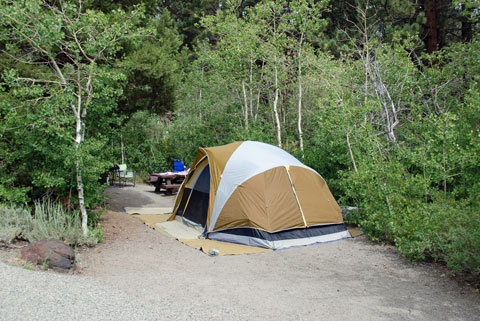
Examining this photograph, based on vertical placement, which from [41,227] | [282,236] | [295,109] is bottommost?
[282,236]

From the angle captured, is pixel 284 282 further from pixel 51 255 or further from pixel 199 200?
pixel 199 200

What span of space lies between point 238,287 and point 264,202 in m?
2.30

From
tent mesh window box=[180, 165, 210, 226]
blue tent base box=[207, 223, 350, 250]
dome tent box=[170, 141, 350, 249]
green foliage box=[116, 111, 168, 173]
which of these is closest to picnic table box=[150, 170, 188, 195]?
green foliage box=[116, 111, 168, 173]

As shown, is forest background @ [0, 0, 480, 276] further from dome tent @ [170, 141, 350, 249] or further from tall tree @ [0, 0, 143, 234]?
dome tent @ [170, 141, 350, 249]

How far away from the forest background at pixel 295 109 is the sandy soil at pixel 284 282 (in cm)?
48

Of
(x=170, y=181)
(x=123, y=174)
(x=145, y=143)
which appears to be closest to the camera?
(x=170, y=181)

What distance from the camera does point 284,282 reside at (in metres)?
4.91

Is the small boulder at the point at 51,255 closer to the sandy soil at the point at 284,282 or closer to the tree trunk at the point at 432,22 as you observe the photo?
the sandy soil at the point at 284,282

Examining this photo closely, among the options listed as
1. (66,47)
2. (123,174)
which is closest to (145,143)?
(123,174)

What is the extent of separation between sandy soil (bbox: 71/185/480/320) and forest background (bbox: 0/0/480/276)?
0.48 m

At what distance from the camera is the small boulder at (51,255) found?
4973 millimetres

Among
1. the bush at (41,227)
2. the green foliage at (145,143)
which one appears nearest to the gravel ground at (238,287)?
the bush at (41,227)

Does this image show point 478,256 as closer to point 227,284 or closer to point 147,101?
point 227,284

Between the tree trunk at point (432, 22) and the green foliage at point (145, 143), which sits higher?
the tree trunk at point (432, 22)
